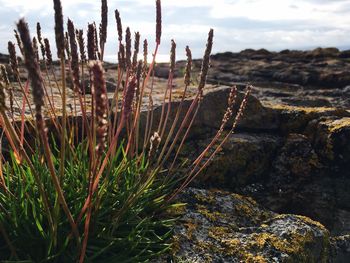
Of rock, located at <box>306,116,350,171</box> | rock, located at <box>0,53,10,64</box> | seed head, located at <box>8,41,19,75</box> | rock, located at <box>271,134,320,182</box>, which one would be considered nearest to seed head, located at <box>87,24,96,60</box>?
seed head, located at <box>8,41,19,75</box>

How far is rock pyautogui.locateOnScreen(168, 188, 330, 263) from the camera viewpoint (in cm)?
386

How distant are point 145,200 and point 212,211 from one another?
86cm

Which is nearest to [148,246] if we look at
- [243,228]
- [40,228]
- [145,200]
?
[145,200]

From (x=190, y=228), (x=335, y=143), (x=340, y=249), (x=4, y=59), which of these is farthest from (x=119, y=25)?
(x=4, y=59)

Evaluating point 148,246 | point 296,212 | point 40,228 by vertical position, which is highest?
point 40,228

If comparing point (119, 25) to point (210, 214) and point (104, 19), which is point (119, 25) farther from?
point (210, 214)

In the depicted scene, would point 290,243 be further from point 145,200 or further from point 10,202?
point 10,202

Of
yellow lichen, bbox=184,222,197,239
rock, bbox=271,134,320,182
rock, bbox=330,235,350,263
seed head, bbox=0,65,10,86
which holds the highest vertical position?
seed head, bbox=0,65,10,86

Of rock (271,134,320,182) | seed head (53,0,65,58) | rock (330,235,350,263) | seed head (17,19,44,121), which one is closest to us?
seed head (17,19,44,121)

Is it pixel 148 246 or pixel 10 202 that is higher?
pixel 10 202

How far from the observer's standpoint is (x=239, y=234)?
4.16 meters

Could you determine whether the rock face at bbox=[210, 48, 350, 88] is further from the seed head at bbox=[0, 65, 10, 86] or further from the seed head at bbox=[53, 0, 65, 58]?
the seed head at bbox=[53, 0, 65, 58]

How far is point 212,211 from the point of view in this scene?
4.53 metres

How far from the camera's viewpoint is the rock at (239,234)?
12.7 ft
